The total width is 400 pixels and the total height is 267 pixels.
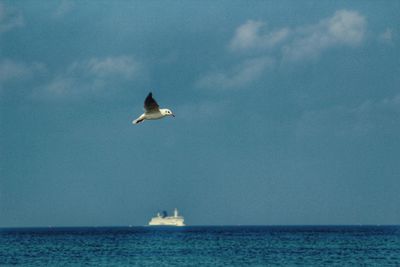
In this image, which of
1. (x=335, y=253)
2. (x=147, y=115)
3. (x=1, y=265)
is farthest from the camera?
(x=335, y=253)

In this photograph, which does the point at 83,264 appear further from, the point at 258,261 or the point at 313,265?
the point at 313,265

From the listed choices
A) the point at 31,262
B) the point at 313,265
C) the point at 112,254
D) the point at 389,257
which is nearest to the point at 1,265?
the point at 31,262

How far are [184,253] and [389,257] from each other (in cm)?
2244

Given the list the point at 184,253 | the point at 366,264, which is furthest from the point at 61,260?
the point at 366,264

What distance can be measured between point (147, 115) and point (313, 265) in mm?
42660

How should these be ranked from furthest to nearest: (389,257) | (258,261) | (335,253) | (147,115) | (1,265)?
1. (335,253)
2. (389,257)
3. (258,261)
4. (1,265)
5. (147,115)

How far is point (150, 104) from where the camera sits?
31141 millimetres

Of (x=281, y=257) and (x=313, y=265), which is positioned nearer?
(x=313, y=265)

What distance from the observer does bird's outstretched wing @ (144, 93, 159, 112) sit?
30.2m

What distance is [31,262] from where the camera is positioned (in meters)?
76.0

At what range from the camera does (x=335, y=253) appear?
3494 inches

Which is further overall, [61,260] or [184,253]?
[184,253]

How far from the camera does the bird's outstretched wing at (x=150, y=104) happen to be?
99.1 ft

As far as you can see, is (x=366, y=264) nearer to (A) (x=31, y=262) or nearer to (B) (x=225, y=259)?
(B) (x=225, y=259)
